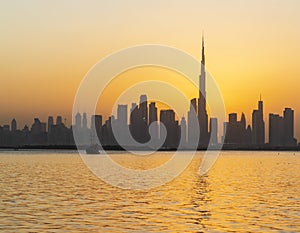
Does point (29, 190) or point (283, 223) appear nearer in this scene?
point (283, 223)

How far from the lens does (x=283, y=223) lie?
4250cm

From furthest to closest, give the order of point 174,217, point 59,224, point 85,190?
point 85,190 < point 174,217 < point 59,224

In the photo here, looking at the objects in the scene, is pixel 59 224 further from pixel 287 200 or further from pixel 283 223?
pixel 287 200

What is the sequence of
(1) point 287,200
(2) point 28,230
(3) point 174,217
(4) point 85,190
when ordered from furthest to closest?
(4) point 85,190, (1) point 287,200, (3) point 174,217, (2) point 28,230

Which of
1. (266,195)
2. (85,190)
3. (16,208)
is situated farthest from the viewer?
(85,190)

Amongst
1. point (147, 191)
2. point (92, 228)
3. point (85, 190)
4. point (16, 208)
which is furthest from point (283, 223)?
point (85, 190)

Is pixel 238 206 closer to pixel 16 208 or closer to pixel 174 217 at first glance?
pixel 174 217

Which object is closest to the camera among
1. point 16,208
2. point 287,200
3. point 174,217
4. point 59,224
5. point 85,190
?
point 59,224

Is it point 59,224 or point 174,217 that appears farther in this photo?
point 174,217

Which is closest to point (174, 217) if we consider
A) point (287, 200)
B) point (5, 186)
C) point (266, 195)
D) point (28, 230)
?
point (28, 230)

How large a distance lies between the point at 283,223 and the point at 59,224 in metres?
16.4

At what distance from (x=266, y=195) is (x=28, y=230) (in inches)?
1403

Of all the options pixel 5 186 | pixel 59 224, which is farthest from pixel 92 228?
pixel 5 186

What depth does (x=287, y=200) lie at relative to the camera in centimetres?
6006
